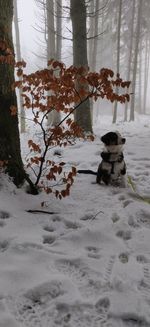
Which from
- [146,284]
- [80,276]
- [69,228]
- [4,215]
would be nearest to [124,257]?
[146,284]

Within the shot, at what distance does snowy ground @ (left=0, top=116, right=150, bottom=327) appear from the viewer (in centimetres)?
246

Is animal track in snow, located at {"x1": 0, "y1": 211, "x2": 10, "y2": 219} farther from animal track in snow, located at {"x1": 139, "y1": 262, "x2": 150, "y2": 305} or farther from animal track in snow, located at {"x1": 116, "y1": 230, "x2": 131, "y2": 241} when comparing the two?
animal track in snow, located at {"x1": 139, "y1": 262, "x2": 150, "y2": 305}

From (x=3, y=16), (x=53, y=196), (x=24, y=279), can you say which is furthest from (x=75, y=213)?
(x=3, y=16)

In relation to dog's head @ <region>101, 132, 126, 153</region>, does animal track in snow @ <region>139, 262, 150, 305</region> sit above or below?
below

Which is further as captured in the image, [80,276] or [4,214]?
[4,214]

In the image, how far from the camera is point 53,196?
461cm

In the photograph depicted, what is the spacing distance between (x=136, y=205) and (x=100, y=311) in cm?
209

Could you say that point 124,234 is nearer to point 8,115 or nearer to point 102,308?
point 102,308

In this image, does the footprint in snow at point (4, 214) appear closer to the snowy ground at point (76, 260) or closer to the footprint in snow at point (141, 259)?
the snowy ground at point (76, 260)

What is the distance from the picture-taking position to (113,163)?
5180 millimetres

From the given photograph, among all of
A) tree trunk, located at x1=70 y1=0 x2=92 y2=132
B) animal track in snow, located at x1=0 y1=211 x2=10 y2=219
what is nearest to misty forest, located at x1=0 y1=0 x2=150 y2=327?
animal track in snow, located at x1=0 y1=211 x2=10 y2=219

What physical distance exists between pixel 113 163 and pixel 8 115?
72.5 inches

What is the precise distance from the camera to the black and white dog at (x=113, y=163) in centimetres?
500

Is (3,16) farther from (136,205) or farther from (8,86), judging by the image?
(136,205)
